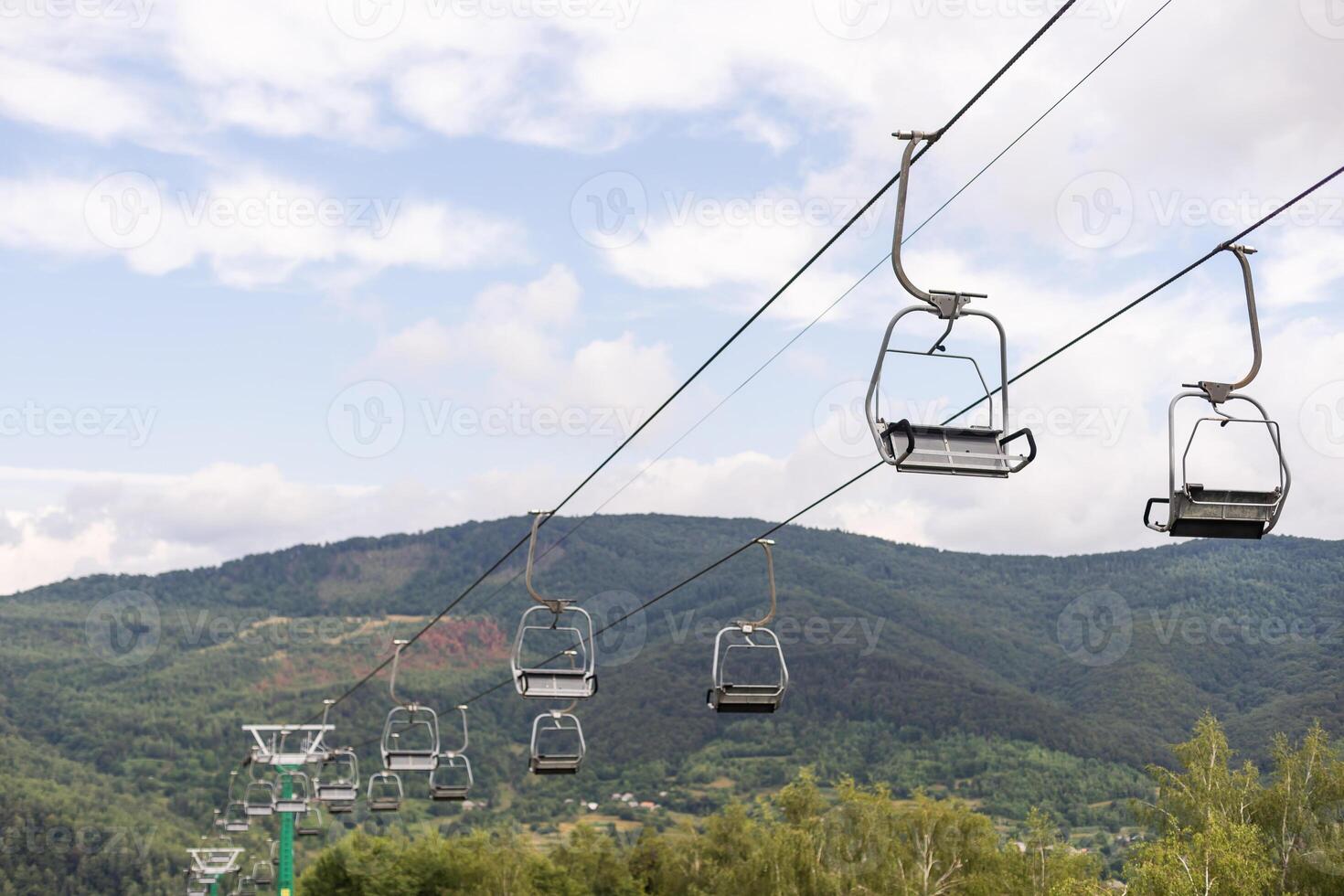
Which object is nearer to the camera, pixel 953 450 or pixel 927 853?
pixel 953 450

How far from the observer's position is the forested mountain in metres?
123

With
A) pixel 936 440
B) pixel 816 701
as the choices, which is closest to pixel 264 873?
pixel 936 440

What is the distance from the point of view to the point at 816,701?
6206 inches

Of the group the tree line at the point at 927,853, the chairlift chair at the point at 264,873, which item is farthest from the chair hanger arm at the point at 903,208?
the chairlift chair at the point at 264,873

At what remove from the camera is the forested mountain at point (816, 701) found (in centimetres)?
12344

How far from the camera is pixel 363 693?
549ft

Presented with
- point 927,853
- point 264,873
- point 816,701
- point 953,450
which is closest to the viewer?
point 953,450

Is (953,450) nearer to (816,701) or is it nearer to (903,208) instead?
(903,208)

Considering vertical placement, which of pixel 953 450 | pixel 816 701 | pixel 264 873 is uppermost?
pixel 953 450

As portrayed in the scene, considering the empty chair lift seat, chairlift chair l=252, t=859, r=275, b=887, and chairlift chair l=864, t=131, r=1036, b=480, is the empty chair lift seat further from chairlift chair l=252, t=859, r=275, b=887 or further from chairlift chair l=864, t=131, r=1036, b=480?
chairlift chair l=252, t=859, r=275, b=887

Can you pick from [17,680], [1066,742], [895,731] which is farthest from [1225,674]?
[17,680]

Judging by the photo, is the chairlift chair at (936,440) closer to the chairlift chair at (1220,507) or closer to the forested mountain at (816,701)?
the chairlift chair at (1220,507)

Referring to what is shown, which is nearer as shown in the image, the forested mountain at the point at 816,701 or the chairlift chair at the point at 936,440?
the chairlift chair at the point at 936,440

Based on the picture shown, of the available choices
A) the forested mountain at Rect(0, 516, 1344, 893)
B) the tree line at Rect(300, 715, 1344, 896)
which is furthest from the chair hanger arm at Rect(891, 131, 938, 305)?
the forested mountain at Rect(0, 516, 1344, 893)
